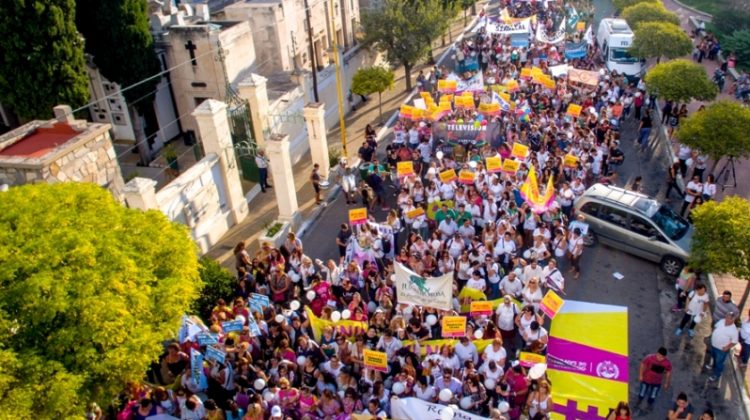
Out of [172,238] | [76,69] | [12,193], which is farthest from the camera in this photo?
[76,69]

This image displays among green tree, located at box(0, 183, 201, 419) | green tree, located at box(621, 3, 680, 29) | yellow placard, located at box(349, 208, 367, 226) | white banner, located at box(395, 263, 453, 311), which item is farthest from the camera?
green tree, located at box(621, 3, 680, 29)

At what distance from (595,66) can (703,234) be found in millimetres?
18170

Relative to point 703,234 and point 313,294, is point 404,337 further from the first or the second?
point 703,234

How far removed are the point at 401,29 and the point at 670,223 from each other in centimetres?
1749

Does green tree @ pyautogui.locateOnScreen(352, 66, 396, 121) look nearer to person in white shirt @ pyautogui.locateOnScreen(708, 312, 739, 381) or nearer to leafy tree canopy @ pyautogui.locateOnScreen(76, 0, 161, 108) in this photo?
leafy tree canopy @ pyautogui.locateOnScreen(76, 0, 161, 108)

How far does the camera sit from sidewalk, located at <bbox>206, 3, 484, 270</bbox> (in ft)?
57.2

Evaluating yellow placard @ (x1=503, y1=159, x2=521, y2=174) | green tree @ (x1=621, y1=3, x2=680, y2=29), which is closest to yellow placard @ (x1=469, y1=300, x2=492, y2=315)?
yellow placard @ (x1=503, y1=159, x2=521, y2=174)

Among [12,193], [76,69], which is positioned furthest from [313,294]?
[76,69]

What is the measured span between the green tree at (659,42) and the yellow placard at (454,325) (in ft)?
65.2

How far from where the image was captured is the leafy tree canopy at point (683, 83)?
20.1 m

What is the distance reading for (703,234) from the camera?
12.0 meters

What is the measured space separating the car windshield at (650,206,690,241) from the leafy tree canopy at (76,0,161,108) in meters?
17.8

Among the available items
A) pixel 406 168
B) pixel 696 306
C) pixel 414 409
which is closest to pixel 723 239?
pixel 696 306

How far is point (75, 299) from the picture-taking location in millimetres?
8039
